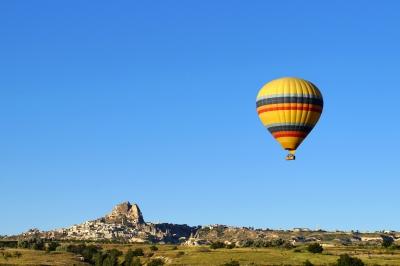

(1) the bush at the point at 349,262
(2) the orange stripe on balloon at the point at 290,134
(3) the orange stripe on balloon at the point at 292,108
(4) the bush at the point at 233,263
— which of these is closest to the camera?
(3) the orange stripe on balloon at the point at 292,108

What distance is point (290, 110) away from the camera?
313 ft

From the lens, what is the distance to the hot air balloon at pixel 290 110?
95500mm

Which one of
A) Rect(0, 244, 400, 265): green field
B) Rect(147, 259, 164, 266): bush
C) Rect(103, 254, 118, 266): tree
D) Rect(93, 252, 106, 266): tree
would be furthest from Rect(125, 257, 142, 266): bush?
Rect(93, 252, 106, 266): tree

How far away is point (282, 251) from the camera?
146 m

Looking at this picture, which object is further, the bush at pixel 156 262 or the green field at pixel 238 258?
the bush at pixel 156 262

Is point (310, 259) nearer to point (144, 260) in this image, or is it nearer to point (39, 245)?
point (144, 260)

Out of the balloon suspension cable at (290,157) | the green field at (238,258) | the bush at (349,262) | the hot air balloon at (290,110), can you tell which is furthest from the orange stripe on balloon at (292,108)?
the green field at (238,258)

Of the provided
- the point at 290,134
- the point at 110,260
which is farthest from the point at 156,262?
the point at 290,134

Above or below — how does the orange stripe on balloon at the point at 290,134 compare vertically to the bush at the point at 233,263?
above

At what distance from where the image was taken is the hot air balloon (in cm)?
9550

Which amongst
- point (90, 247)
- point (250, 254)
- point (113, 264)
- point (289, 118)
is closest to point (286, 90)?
point (289, 118)

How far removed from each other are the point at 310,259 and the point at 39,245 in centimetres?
7928

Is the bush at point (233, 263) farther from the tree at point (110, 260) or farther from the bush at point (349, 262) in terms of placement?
the tree at point (110, 260)

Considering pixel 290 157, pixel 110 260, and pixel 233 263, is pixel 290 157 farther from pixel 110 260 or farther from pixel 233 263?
pixel 110 260
